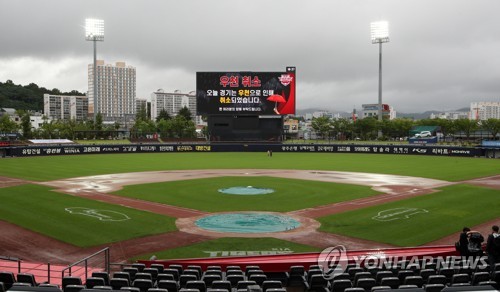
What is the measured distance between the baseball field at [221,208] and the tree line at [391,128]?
93.1 m

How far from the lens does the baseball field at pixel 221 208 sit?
23.2 metres

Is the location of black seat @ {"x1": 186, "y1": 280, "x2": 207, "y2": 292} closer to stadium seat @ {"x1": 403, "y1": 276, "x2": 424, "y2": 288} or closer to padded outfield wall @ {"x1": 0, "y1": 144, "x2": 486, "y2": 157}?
stadium seat @ {"x1": 403, "y1": 276, "x2": 424, "y2": 288}

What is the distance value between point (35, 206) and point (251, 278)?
1000 inches

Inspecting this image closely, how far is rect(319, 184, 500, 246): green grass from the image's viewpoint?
971 inches

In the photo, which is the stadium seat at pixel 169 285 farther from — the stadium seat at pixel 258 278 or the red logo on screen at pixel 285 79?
the red logo on screen at pixel 285 79

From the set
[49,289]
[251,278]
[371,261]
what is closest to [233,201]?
[371,261]

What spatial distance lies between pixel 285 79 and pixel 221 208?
6454 cm

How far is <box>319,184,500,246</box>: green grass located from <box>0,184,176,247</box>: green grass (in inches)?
416

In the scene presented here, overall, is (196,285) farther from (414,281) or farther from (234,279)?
(414,281)

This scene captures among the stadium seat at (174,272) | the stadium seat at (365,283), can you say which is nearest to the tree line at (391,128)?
the stadium seat at (174,272)

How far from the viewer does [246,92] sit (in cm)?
9519

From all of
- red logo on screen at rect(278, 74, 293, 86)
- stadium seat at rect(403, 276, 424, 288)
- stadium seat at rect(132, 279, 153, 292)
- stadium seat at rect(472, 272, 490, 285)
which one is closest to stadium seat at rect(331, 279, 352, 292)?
stadium seat at rect(403, 276, 424, 288)

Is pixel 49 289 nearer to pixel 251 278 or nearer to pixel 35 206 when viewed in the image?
pixel 251 278

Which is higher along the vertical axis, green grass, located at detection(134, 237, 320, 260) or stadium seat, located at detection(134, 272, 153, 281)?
stadium seat, located at detection(134, 272, 153, 281)
